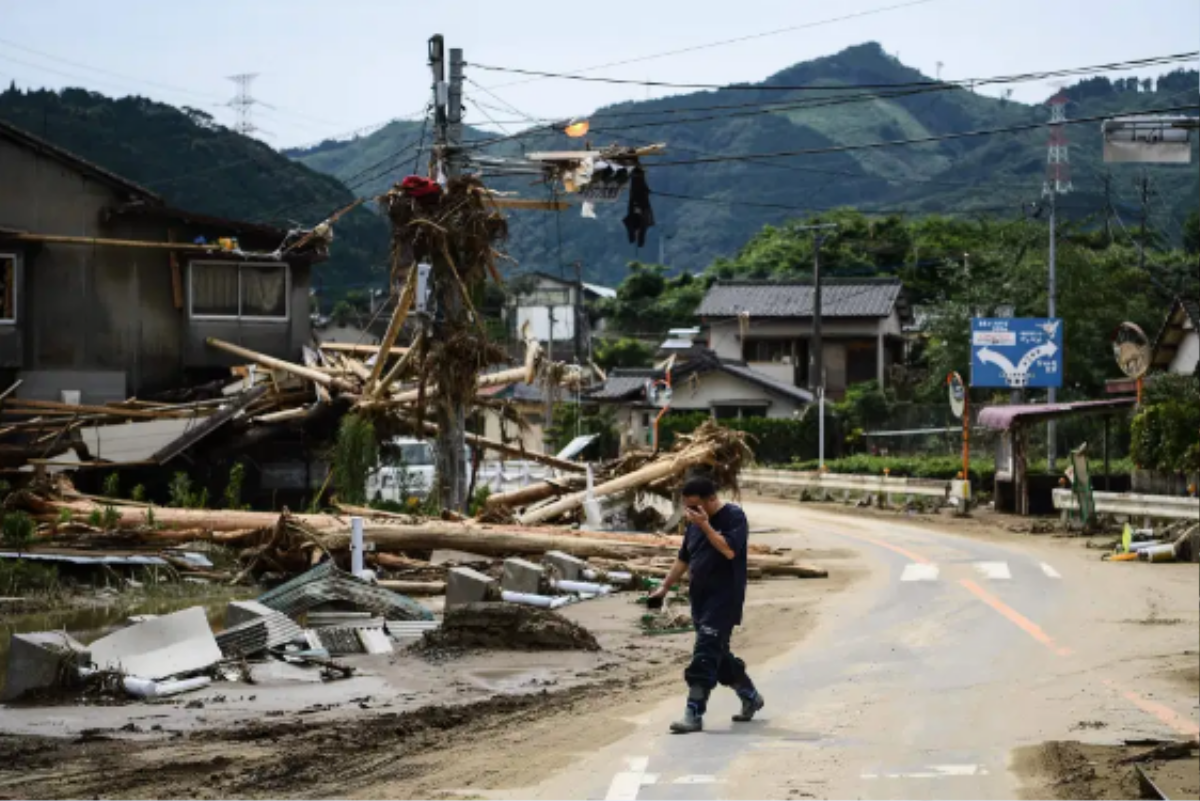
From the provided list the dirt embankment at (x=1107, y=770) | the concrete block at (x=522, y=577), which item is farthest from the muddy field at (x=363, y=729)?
the concrete block at (x=522, y=577)

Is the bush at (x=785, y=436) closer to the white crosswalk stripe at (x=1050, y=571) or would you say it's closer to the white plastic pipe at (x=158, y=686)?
the white crosswalk stripe at (x=1050, y=571)

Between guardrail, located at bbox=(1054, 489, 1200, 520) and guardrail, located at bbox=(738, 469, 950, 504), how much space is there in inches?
229

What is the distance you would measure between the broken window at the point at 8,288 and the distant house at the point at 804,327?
43.2m

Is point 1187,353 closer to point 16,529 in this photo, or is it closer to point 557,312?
point 16,529

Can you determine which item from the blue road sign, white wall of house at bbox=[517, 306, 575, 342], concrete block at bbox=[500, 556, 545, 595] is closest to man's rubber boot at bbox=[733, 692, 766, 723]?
concrete block at bbox=[500, 556, 545, 595]

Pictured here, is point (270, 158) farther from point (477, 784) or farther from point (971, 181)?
point (971, 181)

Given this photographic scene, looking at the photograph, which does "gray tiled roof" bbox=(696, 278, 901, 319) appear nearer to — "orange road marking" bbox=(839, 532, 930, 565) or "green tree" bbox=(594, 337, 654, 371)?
"green tree" bbox=(594, 337, 654, 371)

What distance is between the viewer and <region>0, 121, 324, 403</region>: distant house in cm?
3519

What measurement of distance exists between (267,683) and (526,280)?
9088 cm

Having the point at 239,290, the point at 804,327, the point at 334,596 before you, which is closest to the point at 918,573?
the point at 334,596

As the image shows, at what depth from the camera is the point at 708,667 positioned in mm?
11172

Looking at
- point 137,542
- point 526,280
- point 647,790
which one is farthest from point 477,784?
point 526,280

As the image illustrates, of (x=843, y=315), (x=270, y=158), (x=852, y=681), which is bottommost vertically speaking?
(x=852, y=681)

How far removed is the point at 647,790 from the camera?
355 inches
